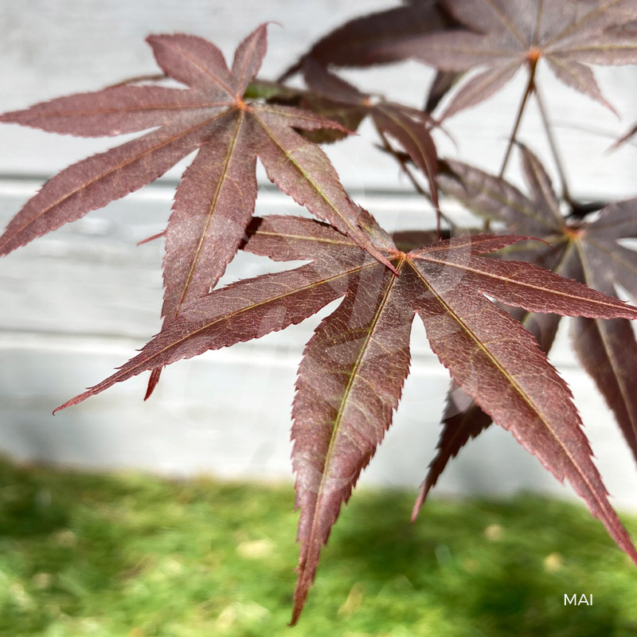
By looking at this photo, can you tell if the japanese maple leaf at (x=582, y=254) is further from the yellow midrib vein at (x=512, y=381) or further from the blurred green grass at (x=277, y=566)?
the blurred green grass at (x=277, y=566)

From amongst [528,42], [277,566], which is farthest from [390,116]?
[277,566]

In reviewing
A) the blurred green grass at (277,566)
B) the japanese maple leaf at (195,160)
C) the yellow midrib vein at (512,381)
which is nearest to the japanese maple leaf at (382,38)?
the japanese maple leaf at (195,160)

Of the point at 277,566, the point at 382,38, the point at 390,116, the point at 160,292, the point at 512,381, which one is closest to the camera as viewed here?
the point at 512,381

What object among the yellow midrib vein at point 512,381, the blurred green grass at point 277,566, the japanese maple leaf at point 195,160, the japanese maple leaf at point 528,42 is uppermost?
the japanese maple leaf at point 528,42

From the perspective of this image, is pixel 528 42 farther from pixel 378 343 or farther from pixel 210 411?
pixel 210 411

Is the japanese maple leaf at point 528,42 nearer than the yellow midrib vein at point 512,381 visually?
No
